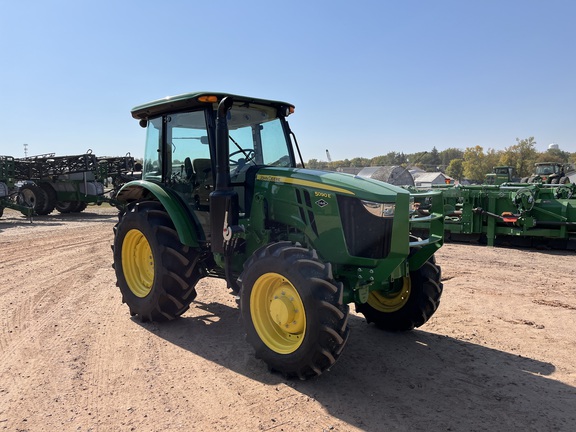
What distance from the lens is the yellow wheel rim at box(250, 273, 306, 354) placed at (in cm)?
365

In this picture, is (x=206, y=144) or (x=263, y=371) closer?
(x=263, y=371)

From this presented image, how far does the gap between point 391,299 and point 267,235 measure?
1537 millimetres

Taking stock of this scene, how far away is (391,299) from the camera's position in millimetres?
4824

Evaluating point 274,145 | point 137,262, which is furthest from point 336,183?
point 137,262

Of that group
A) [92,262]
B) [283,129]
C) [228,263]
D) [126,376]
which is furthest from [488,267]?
[92,262]

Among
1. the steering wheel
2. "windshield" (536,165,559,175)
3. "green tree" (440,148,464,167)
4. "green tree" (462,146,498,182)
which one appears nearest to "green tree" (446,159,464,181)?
"green tree" (462,146,498,182)

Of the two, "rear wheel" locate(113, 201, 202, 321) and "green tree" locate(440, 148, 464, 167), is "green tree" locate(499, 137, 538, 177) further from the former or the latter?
"rear wheel" locate(113, 201, 202, 321)

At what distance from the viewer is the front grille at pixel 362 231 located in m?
3.78

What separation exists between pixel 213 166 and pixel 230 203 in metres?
0.63

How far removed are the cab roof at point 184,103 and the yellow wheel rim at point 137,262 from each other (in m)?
1.38

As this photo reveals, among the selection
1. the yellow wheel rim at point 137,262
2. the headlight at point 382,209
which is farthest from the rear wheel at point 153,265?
the headlight at point 382,209

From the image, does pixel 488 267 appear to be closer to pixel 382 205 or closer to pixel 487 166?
→ pixel 382 205

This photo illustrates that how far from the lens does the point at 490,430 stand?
2938 mm

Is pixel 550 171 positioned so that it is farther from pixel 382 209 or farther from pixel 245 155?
pixel 382 209
